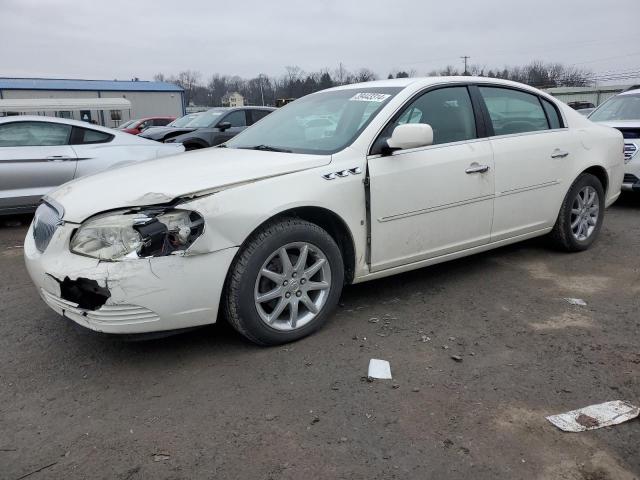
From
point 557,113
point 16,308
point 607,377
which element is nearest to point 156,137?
point 16,308

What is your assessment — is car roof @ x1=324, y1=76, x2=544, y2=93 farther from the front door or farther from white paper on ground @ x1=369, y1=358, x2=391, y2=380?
white paper on ground @ x1=369, y1=358, x2=391, y2=380

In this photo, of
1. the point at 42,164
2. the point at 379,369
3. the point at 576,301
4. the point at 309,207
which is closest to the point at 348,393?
the point at 379,369

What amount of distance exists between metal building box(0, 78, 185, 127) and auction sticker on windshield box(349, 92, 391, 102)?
31.2m

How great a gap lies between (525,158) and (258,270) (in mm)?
2561

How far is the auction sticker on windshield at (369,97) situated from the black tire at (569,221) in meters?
2.12

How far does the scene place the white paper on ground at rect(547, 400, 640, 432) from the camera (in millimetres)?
2432

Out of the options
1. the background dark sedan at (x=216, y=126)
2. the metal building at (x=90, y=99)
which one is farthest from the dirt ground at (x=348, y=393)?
the metal building at (x=90, y=99)

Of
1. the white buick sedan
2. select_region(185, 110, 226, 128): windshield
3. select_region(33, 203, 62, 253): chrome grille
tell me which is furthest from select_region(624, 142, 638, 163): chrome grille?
select_region(185, 110, 226, 128): windshield

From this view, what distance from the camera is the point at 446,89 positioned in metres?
4.07

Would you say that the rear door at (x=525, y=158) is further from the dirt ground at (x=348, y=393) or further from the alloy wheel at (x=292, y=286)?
the alloy wheel at (x=292, y=286)

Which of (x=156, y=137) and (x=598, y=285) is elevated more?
(x=156, y=137)

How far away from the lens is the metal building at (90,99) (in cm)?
3303

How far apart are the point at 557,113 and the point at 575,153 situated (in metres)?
0.40

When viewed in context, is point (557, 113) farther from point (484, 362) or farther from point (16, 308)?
point (16, 308)
